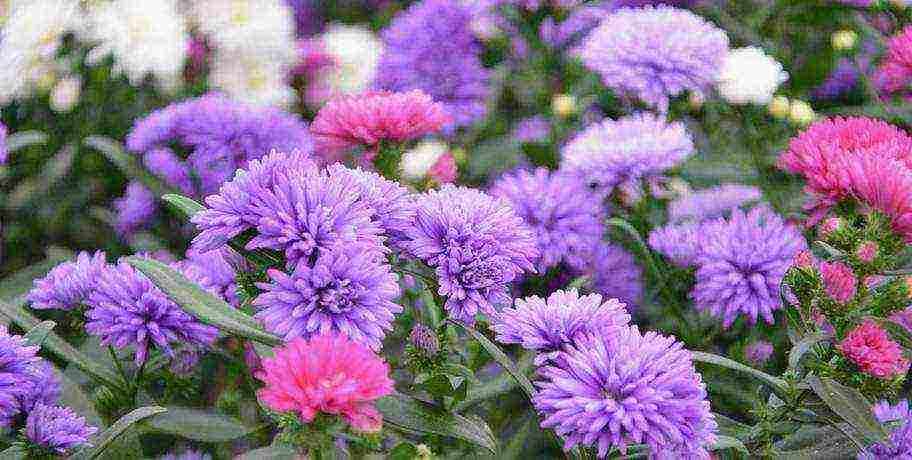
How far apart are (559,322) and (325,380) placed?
19 cm

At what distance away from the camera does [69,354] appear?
0.82m

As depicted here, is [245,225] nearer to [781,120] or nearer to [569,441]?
[569,441]

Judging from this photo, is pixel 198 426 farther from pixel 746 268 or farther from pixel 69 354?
pixel 746 268

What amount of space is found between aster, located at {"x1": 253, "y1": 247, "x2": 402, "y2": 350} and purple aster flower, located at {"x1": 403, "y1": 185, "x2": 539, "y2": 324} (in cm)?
7

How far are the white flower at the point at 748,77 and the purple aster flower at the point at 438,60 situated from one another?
0.37m

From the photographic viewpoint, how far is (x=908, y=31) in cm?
101

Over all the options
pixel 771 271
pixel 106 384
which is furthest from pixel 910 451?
pixel 106 384

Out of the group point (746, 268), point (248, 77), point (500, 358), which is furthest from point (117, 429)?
point (248, 77)

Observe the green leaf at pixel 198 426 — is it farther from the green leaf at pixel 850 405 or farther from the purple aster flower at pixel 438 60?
the purple aster flower at pixel 438 60

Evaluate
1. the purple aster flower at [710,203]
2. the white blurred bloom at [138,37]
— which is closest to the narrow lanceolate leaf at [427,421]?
the purple aster flower at [710,203]

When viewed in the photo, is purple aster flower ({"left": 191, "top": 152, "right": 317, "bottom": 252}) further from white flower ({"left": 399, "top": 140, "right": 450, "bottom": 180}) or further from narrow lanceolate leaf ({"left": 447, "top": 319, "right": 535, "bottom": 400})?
white flower ({"left": 399, "top": 140, "right": 450, "bottom": 180})

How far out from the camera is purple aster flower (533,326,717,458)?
624 mm

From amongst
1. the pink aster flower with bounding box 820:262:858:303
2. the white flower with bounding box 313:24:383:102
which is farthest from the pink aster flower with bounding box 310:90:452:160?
the white flower with bounding box 313:24:383:102

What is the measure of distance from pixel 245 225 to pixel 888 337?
0.51 metres
